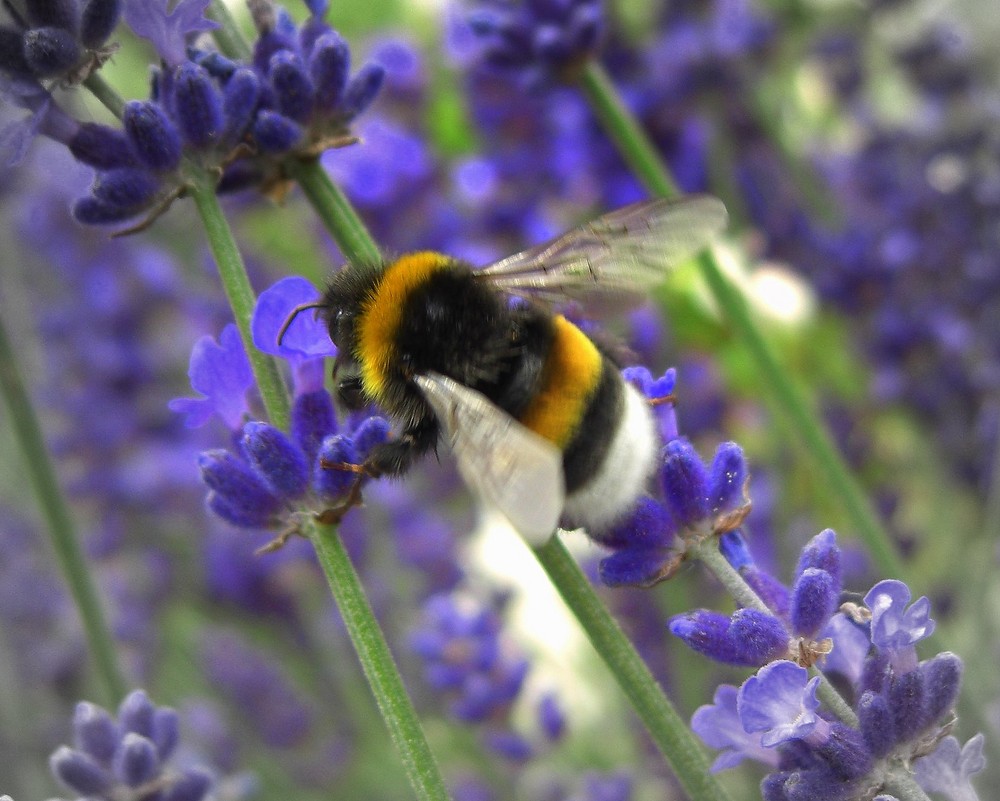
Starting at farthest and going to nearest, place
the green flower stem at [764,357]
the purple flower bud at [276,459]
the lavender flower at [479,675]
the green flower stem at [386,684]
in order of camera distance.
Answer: the lavender flower at [479,675], the green flower stem at [764,357], the purple flower bud at [276,459], the green flower stem at [386,684]

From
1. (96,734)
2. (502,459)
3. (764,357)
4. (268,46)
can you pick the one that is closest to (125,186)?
(268,46)

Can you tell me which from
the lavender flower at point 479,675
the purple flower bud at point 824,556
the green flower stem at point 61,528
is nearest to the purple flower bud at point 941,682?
the purple flower bud at point 824,556

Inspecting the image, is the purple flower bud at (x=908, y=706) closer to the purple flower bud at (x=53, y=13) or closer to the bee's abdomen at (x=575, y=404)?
the bee's abdomen at (x=575, y=404)

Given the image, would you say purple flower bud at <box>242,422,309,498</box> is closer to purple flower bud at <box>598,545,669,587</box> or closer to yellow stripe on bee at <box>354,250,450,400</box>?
yellow stripe on bee at <box>354,250,450,400</box>

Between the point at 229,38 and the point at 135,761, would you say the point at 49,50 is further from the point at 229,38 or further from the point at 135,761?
the point at 135,761

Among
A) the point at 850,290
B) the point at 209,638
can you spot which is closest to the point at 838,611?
the point at 850,290

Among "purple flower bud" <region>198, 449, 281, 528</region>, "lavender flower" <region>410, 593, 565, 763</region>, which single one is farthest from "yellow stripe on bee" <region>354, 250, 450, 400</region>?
"lavender flower" <region>410, 593, 565, 763</region>
